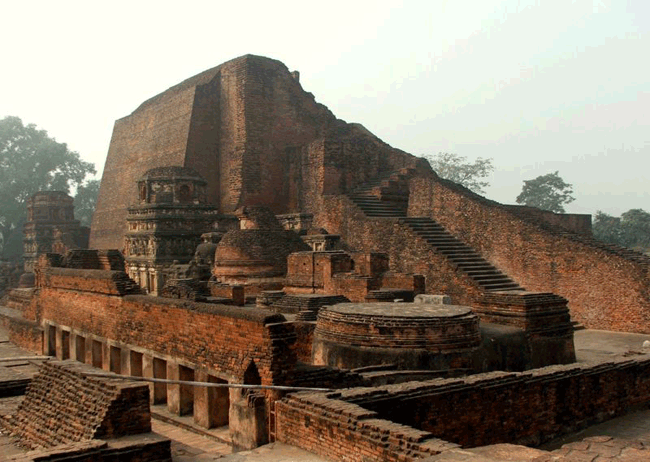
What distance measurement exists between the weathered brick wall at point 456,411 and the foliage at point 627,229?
74.8 feet

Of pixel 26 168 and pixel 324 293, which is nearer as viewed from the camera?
pixel 324 293

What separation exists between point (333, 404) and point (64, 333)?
389 inches

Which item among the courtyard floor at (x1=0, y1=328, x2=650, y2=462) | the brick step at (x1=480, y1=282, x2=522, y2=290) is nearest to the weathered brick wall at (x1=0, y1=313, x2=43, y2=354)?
the courtyard floor at (x1=0, y1=328, x2=650, y2=462)

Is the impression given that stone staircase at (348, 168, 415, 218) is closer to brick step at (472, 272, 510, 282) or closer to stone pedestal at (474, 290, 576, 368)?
brick step at (472, 272, 510, 282)

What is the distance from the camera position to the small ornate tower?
19.0m

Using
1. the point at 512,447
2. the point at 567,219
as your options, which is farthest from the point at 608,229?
the point at 512,447

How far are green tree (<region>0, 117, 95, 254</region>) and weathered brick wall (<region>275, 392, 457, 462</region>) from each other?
38287 millimetres

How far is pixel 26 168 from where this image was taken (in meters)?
41.0

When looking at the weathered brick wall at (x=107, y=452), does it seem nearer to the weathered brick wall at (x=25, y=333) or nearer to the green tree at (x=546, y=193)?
the weathered brick wall at (x=25, y=333)

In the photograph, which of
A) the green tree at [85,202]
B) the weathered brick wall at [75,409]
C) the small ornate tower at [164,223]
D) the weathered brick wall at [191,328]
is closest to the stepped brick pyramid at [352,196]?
the small ornate tower at [164,223]

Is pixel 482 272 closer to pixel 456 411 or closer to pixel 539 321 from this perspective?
pixel 539 321

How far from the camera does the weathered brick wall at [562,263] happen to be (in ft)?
43.0

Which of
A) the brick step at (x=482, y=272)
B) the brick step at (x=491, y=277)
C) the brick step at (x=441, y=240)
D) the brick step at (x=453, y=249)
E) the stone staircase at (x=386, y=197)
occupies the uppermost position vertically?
the stone staircase at (x=386, y=197)

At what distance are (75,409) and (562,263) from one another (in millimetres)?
10787
